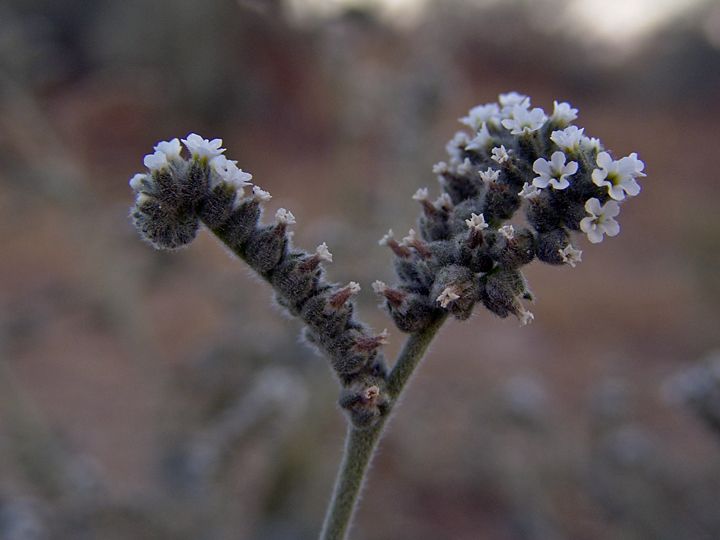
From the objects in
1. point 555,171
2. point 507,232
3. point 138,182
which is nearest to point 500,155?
point 555,171

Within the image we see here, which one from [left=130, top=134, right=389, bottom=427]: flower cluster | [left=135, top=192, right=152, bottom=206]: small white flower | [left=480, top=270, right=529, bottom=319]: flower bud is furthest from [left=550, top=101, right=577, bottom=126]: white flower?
[left=135, top=192, right=152, bottom=206]: small white flower

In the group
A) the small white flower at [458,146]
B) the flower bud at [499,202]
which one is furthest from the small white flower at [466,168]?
the flower bud at [499,202]

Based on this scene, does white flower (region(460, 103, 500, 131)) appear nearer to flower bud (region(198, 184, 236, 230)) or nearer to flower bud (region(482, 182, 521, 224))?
flower bud (region(482, 182, 521, 224))

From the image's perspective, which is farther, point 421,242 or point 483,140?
point 483,140

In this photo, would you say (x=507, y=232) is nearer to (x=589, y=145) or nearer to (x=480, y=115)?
(x=589, y=145)

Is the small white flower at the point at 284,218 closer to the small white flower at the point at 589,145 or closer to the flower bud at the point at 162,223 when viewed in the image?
the flower bud at the point at 162,223

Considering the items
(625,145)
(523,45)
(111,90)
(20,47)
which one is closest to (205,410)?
(20,47)

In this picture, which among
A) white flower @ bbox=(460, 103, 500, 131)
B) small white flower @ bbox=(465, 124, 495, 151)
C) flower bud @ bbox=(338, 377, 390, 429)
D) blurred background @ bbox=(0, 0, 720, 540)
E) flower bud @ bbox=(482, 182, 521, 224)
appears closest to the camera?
flower bud @ bbox=(338, 377, 390, 429)
